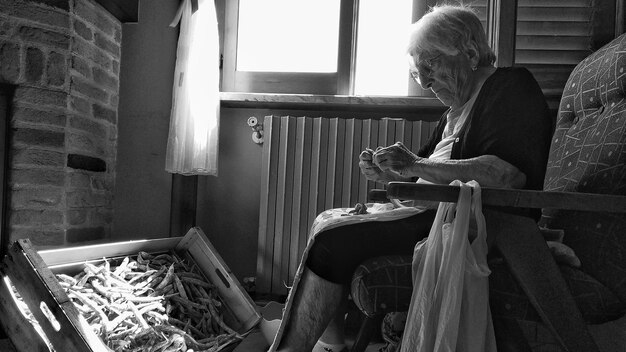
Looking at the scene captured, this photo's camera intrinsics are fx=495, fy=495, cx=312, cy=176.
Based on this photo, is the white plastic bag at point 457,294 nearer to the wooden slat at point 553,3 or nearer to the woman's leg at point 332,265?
the woman's leg at point 332,265

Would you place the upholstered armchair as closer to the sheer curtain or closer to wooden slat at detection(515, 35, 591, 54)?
wooden slat at detection(515, 35, 591, 54)

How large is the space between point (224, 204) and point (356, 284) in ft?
5.10

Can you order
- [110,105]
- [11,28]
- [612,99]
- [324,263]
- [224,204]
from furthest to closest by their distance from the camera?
[224,204]
[110,105]
[11,28]
[612,99]
[324,263]

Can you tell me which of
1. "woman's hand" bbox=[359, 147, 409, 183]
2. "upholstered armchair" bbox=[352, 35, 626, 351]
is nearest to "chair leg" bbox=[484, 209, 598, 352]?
"upholstered armchair" bbox=[352, 35, 626, 351]

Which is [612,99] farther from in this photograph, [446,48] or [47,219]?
[47,219]

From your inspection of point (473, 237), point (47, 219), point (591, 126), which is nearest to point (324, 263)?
point (473, 237)

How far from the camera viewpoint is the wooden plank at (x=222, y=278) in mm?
1729

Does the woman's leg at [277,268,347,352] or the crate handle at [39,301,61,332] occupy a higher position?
the woman's leg at [277,268,347,352]

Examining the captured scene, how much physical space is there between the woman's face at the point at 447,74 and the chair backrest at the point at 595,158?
32 cm

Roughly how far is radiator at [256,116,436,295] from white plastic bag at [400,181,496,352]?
4.08ft

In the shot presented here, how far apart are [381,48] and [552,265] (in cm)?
169

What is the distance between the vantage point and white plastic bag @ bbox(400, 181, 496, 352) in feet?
3.09

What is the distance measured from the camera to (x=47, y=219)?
72.9 inches

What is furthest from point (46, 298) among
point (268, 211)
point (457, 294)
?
point (268, 211)
